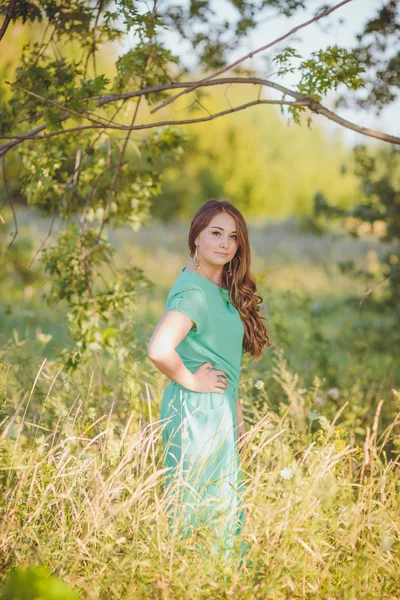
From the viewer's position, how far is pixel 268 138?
4131 centimetres

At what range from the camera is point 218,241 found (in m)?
2.87

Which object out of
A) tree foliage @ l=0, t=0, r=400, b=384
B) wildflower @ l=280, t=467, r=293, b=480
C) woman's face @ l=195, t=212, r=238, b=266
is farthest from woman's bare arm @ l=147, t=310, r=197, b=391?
tree foliage @ l=0, t=0, r=400, b=384

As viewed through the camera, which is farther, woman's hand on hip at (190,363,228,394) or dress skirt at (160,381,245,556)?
woman's hand on hip at (190,363,228,394)

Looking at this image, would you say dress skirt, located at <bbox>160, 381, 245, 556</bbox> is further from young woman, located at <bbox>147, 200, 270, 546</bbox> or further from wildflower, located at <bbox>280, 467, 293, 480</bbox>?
wildflower, located at <bbox>280, 467, 293, 480</bbox>

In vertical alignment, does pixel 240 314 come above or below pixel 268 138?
below

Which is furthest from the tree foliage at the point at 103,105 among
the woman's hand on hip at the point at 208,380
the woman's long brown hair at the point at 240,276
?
the woman's hand on hip at the point at 208,380

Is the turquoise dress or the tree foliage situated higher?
the tree foliage

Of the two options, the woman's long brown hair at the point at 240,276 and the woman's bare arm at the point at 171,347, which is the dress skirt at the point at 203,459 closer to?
the woman's bare arm at the point at 171,347

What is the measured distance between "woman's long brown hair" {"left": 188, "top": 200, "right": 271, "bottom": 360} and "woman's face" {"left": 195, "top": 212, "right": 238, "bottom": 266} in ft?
0.08

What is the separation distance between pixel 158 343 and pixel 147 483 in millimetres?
607

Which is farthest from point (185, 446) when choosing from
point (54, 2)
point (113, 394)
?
point (54, 2)

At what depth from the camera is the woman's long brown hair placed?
9.65 feet

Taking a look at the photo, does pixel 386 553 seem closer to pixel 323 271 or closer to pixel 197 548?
pixel 197 548

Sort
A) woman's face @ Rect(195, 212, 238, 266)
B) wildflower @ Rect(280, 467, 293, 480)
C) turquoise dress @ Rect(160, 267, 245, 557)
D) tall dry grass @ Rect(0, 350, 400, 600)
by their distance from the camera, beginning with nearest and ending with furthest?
1. tall dry grass @ Rect(0, 350, 400, 600)
2. wildflower @ Rect(280, 467, 293, 480)
3. turquoise dress @ Rect(160, 267, 245, 557)
4. woman's face @ Rect(195, 212, 238, 266)
